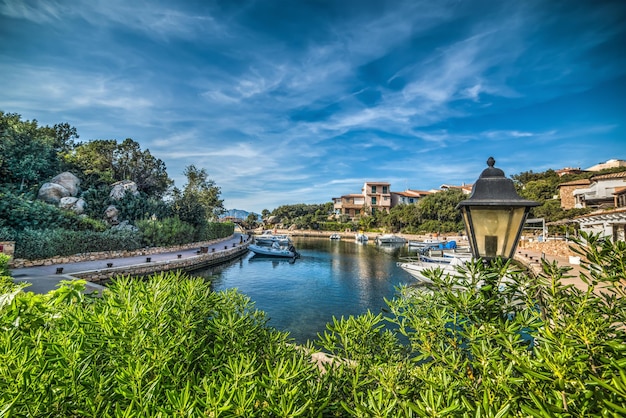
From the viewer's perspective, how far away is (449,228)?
44.2 m

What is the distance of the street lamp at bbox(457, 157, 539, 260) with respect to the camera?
210 centimetres

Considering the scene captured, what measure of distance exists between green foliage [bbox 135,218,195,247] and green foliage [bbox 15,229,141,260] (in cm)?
112

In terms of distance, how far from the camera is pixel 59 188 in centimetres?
1880

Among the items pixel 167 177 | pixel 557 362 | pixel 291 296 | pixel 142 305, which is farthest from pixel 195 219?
pixel 557 362

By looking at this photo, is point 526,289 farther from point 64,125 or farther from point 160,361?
point 64,125

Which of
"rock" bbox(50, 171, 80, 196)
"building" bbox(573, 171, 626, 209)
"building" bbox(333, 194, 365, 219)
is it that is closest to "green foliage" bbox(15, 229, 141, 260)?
"rock" bbox(50, 171, 80, 196)

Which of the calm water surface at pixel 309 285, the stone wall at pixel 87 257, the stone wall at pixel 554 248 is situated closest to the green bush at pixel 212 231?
the stone wall at pixel 87 257

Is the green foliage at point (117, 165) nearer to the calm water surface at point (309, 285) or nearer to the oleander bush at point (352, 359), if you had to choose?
the calm water surface at point (309, 285)

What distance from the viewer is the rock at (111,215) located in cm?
2047

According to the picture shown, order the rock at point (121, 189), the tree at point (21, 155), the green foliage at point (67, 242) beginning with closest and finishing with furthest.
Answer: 1. the green foliage at point (67, 242)
2. the tree at point (21, 155)
3. the rock at point (121, 189)

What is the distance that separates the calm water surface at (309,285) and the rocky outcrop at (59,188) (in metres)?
10.6

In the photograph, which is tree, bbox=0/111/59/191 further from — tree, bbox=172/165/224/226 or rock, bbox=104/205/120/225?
tree, bbox=172/165/224/226

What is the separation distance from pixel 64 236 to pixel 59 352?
18074mm

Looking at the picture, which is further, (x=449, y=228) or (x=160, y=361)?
(x=449, y=228)
